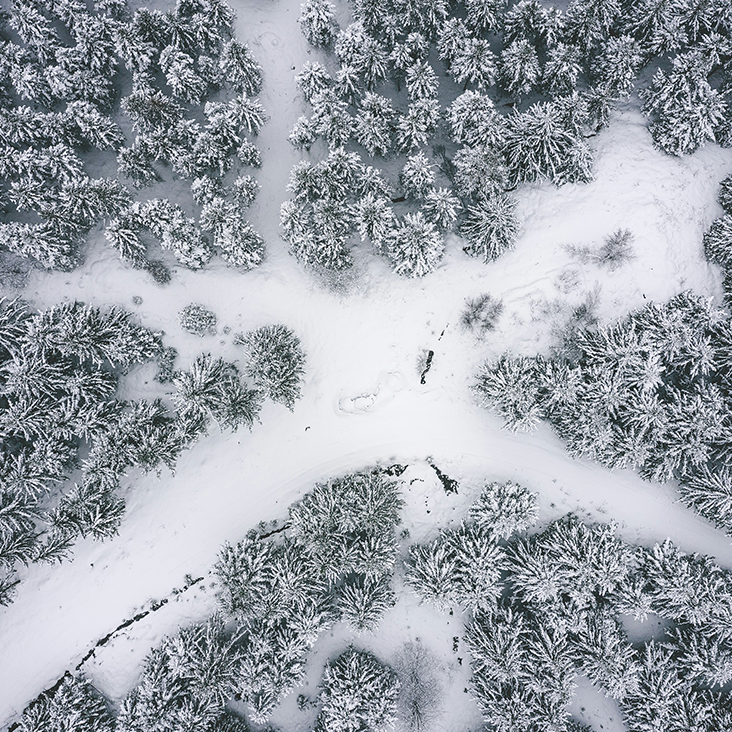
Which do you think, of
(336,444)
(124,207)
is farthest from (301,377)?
(124,207)

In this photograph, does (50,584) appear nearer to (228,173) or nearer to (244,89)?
(228,173)

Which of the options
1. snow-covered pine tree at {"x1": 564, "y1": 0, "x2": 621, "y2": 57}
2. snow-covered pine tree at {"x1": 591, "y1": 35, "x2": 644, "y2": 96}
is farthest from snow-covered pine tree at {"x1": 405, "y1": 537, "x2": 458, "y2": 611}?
snow-covered pine tree at {"x1": 564, "y1": 0, "x2": 621, "y2": 57}

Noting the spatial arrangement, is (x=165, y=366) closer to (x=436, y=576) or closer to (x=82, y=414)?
(x=82, y=414)

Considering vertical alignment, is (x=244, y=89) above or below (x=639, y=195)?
above

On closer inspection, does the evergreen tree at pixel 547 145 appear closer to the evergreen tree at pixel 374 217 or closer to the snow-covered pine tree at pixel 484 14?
the snow-covered pine tree at pixel 484 14

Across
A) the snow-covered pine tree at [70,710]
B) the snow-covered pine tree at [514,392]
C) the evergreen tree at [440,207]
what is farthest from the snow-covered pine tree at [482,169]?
the snow-covered pine tree at [70,710]

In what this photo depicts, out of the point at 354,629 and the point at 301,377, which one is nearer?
the point at 354,629

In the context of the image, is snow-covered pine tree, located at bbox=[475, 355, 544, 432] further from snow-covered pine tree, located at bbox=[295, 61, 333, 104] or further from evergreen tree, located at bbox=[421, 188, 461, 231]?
snow-covered pine tree, located at bbox=[295, 61, 333, 104]
